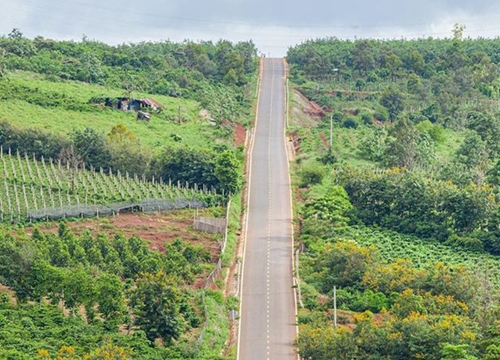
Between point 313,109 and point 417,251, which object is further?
point 313,109

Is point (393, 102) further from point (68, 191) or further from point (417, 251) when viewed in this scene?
point (68, 191)

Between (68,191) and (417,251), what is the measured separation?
31163 mm

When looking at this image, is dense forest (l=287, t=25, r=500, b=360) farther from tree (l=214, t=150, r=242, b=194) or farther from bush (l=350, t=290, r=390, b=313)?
tree (l=214, t=150, r=242, b=194)

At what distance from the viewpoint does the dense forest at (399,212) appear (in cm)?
8269

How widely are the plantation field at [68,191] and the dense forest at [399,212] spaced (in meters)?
12.7

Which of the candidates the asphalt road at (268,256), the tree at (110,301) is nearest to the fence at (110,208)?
the asphalt road at (268,256)

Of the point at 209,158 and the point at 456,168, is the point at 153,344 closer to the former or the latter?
the point at 209,158

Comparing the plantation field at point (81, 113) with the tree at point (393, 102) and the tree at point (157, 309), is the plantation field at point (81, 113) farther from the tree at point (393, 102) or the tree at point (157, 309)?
the tree at point (157, 309)

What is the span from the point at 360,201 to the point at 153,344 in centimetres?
4288

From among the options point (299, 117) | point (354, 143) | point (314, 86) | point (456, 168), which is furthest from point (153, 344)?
point (314, 86)

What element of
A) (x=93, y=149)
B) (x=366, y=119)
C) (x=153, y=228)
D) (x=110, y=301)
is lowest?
(x=110, y=301)

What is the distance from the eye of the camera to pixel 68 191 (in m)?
115

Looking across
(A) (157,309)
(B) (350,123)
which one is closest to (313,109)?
(B) (350,123)

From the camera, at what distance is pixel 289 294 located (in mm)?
99375
